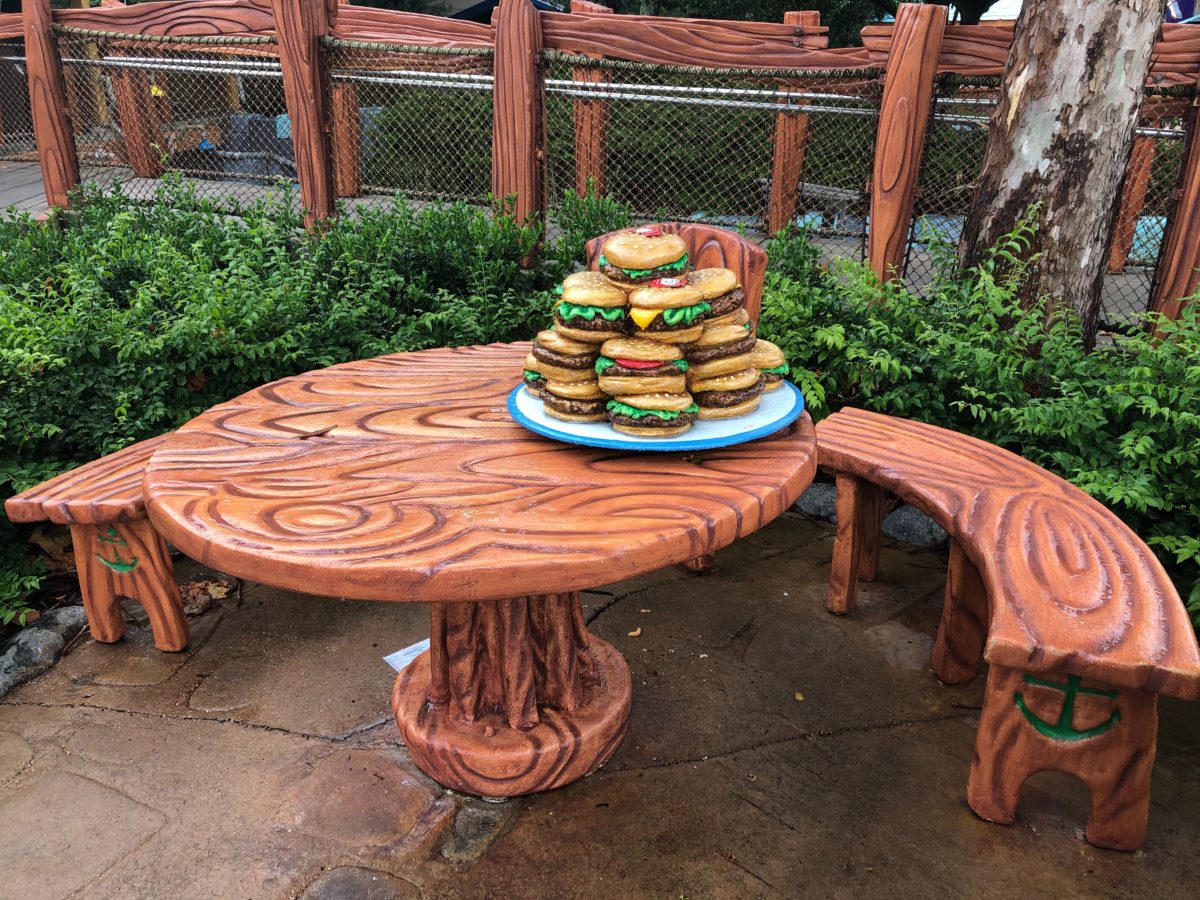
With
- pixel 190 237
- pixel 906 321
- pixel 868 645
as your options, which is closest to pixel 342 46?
pixel 190 237

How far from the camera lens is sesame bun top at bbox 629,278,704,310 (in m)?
2.04

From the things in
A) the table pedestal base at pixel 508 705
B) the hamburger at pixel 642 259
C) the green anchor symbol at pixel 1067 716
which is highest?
the hamburger at pixel 642 259

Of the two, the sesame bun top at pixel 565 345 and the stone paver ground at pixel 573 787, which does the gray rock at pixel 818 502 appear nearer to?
the stone paver ground at pixel 573 787

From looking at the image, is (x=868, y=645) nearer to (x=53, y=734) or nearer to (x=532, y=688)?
(x=532, y=688)

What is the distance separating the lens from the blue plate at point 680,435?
77.6 inches

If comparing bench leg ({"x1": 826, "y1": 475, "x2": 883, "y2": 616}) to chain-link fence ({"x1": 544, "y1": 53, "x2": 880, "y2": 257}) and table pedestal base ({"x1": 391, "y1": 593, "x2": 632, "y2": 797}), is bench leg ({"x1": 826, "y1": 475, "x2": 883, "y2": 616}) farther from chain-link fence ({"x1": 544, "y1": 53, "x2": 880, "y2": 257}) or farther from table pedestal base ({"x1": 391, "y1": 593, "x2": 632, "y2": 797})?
chain-link fence ({"x1": 544, "y1": 53, "x2": 880, "y2": 257})

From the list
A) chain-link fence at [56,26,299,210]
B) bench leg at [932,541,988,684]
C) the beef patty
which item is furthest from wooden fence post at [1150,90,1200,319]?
chain-link fence at [56,26,299,210]

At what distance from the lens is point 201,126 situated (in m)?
8.44

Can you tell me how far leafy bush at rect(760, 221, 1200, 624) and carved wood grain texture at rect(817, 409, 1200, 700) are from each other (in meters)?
0.45

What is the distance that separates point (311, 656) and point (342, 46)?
3791 mm

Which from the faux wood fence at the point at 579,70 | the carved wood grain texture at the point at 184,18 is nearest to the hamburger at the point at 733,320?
the faux wood fence at the point at 579,70

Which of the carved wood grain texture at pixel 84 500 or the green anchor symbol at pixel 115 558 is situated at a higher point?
the carved wood grain texture at pixel 84 500

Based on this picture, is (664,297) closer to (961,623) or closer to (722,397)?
(722,397)

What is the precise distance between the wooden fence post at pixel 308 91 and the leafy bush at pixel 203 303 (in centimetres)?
26
